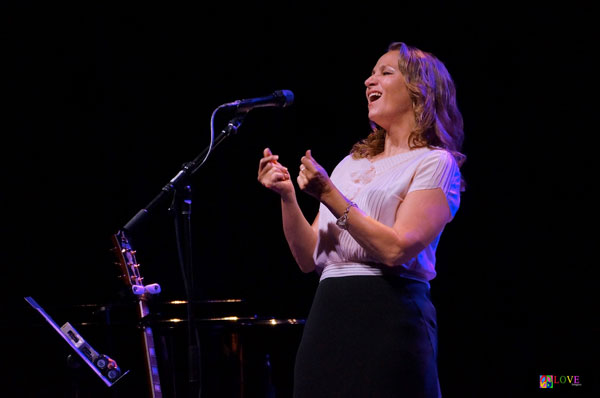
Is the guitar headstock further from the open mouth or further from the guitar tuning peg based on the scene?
the open mouth

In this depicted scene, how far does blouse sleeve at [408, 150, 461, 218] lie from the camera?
69.6 inches

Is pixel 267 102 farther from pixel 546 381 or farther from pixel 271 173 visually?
pixel 546 381

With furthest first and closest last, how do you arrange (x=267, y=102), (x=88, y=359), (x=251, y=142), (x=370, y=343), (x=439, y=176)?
1. (x=251, y=142)
2. (x=88, y=359)
3. (x=267, y=102)
4. (x=439, y=176)
5. (x=370, y=343)

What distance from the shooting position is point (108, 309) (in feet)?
11.3

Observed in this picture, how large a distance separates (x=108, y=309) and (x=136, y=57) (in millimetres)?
1924

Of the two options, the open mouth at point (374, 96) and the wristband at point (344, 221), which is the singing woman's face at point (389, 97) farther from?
the wristband at point (344, 221)

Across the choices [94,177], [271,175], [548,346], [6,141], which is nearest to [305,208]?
[94,177]

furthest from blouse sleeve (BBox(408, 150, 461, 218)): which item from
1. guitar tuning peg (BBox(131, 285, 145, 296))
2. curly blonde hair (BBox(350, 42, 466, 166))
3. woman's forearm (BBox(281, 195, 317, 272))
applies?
guitar tuning peg (BBox(131, 285, 145, 296))

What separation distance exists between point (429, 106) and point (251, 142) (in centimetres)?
275

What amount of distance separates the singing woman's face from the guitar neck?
1.60 m

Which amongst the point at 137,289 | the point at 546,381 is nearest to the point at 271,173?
the point at 137,289

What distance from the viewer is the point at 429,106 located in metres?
1.96

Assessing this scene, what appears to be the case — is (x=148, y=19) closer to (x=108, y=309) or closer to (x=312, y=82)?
(x=312, y=82)

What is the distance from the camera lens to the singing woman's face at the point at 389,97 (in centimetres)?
200
